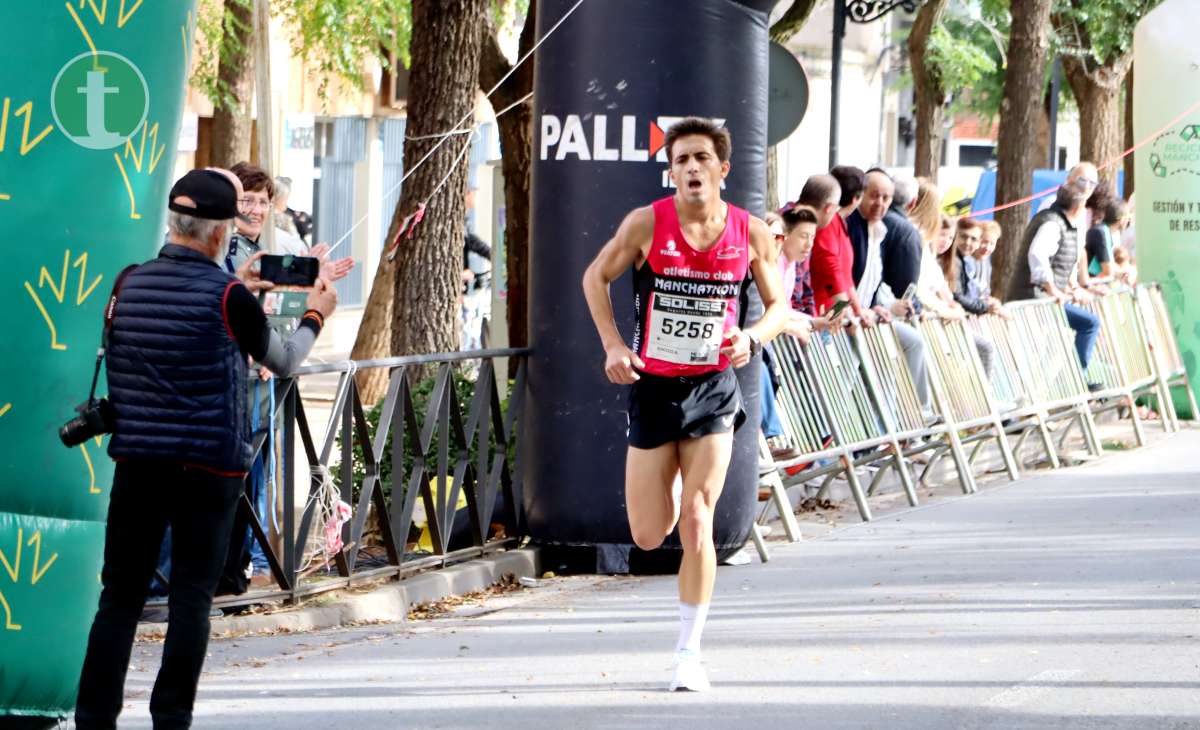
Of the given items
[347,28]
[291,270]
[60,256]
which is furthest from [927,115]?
[60,256]

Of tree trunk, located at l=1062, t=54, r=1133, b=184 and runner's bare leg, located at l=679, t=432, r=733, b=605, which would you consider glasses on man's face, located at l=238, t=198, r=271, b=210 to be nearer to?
runner's bare leg, located at l=679, t=432, r=733, b=605

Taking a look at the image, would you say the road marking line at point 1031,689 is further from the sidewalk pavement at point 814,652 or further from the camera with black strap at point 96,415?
the camera with black strap at point 96,415

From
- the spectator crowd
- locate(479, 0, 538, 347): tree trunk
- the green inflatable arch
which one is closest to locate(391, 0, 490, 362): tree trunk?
locate(479, 0, 538, 347): tree trunk

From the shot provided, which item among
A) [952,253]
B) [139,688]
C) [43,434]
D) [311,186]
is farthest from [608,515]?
[311,186]

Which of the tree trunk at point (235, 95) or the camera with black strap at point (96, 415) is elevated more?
the tree trunk at point (235, 95)

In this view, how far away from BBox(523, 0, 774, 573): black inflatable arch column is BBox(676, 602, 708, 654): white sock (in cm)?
266

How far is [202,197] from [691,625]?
7.46ft

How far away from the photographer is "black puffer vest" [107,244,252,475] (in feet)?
19.2

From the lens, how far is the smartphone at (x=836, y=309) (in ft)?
39.1

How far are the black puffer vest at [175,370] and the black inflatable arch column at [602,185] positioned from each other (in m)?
3.93

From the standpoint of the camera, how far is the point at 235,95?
20.4m

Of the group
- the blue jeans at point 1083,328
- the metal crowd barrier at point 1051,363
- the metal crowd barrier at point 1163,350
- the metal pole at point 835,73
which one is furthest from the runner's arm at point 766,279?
the metal crowd barrier at point 1163,350

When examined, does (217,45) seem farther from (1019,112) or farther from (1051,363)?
(1019,112)

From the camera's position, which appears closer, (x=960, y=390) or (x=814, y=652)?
(x=814, y=652)
